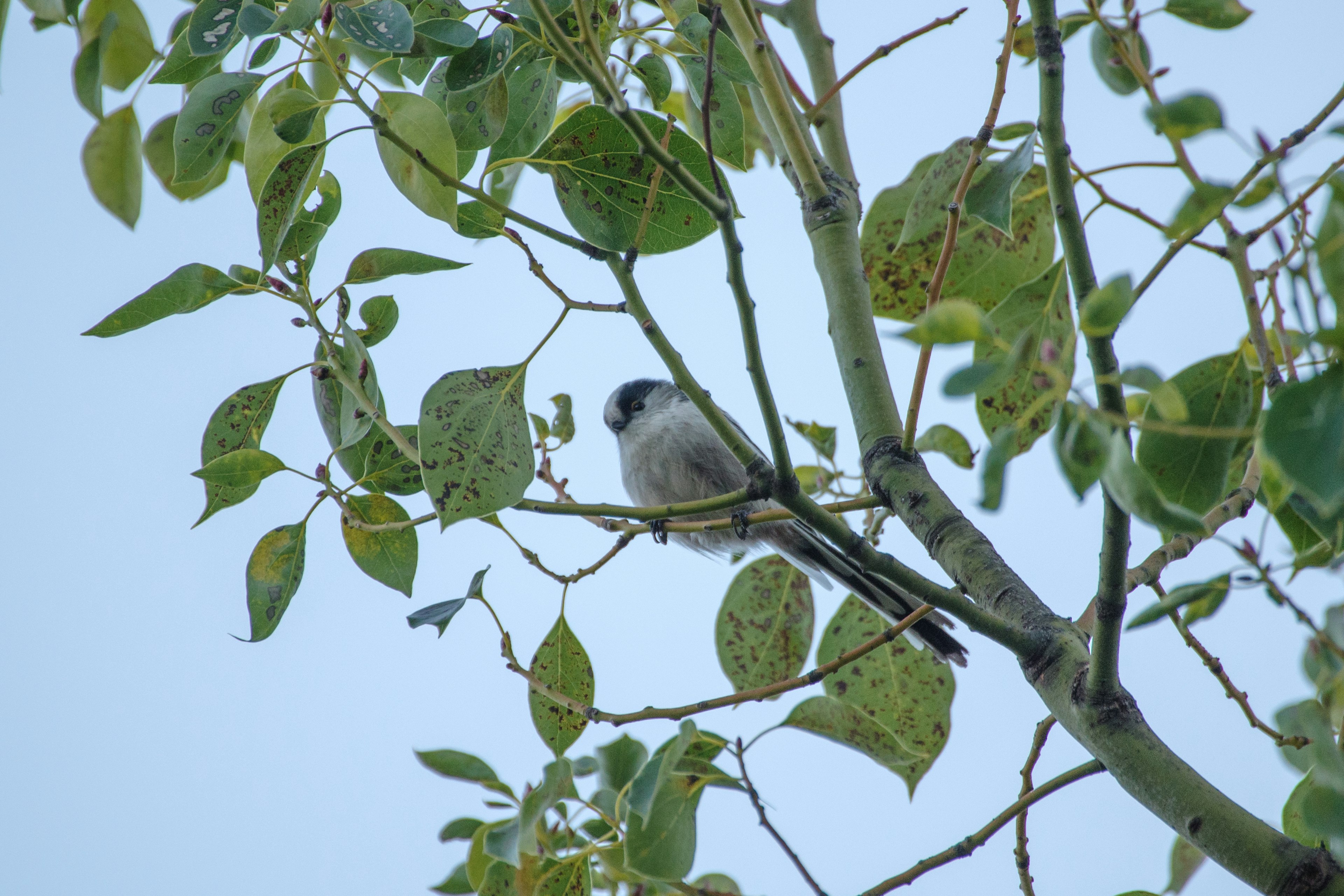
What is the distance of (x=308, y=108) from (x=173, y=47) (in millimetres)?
254

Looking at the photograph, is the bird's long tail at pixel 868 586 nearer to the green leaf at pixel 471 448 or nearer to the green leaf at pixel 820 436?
the green leaf at pixel 820 436

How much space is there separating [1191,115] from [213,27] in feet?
3.17

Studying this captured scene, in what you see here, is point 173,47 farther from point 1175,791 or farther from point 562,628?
point 1175,791

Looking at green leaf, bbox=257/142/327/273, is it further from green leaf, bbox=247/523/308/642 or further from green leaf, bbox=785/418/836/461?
green leaf, bbox=785/418/836/461

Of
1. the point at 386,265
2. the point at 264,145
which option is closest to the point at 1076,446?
the point at 386,265

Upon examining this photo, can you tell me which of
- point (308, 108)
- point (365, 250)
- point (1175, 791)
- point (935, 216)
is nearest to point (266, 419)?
point (365, 250)

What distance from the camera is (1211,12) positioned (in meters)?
1.12

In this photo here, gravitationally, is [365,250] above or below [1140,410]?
above

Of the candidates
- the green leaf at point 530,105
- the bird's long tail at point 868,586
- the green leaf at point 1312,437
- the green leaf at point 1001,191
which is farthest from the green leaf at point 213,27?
the bird's long tail at point 868,586

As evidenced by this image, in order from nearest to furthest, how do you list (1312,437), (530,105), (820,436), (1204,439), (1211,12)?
→ (1312,437) → (1204,439) → (1211,12) → (530,105) → (820,436)

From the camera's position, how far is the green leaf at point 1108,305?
0.62 metres

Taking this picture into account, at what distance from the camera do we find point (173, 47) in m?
1.20

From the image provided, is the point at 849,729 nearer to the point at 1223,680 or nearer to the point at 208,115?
the point at 1223,680

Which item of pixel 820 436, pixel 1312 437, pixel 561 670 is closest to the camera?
pixel 1312 437
